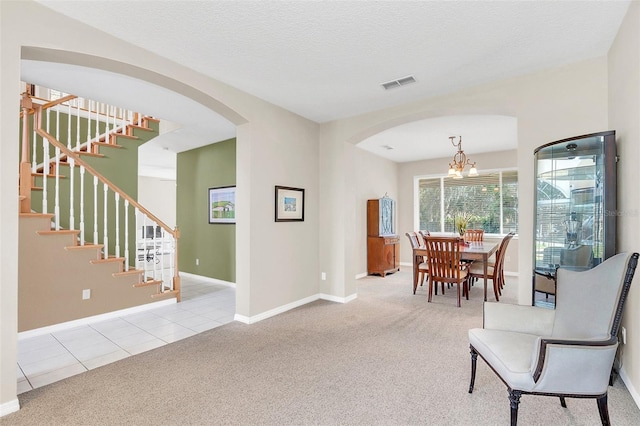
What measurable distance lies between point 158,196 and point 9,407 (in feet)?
31.4

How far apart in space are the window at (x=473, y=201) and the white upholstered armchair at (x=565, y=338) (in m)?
5.26

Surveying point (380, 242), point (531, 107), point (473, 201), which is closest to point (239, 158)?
point (531, 107)

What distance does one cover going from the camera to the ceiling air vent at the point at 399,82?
10.7 feet

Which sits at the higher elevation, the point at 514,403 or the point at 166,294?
the point at 514,403

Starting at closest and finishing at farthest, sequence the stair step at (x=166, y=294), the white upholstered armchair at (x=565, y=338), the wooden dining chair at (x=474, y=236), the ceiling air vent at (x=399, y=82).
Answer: the white upholstered armchair at (x=565, y=338) → the ceiling air vent at (x=399, y=82) → the stair step at (x=166, y=294) → the wooden dining chair at (x=474, y=236)

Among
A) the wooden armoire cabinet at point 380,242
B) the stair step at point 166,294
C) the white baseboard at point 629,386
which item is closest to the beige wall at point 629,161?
the white baseboard at point 629,386

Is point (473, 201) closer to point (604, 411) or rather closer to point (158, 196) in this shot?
point (604, 411)

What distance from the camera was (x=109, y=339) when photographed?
3.25 meters

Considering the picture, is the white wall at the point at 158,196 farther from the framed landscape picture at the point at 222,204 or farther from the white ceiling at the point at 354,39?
the white ceiling at the point at 354,39

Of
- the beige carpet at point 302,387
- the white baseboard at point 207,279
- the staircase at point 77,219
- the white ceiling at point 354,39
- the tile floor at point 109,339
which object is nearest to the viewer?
the beige carpet at point 302,387

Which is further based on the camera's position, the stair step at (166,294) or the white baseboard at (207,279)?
the white baseboard at (207,279)

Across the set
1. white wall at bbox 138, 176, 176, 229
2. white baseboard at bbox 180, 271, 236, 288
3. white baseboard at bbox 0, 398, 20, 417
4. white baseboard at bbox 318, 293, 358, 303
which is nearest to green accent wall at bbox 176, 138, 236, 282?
white baseboard at bbox 180, 271, 236, 288

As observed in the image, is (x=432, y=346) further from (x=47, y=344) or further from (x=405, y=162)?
(x=405, y=162)

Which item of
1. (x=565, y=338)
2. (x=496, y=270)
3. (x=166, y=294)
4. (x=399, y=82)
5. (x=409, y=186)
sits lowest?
(x=166, y=294)
